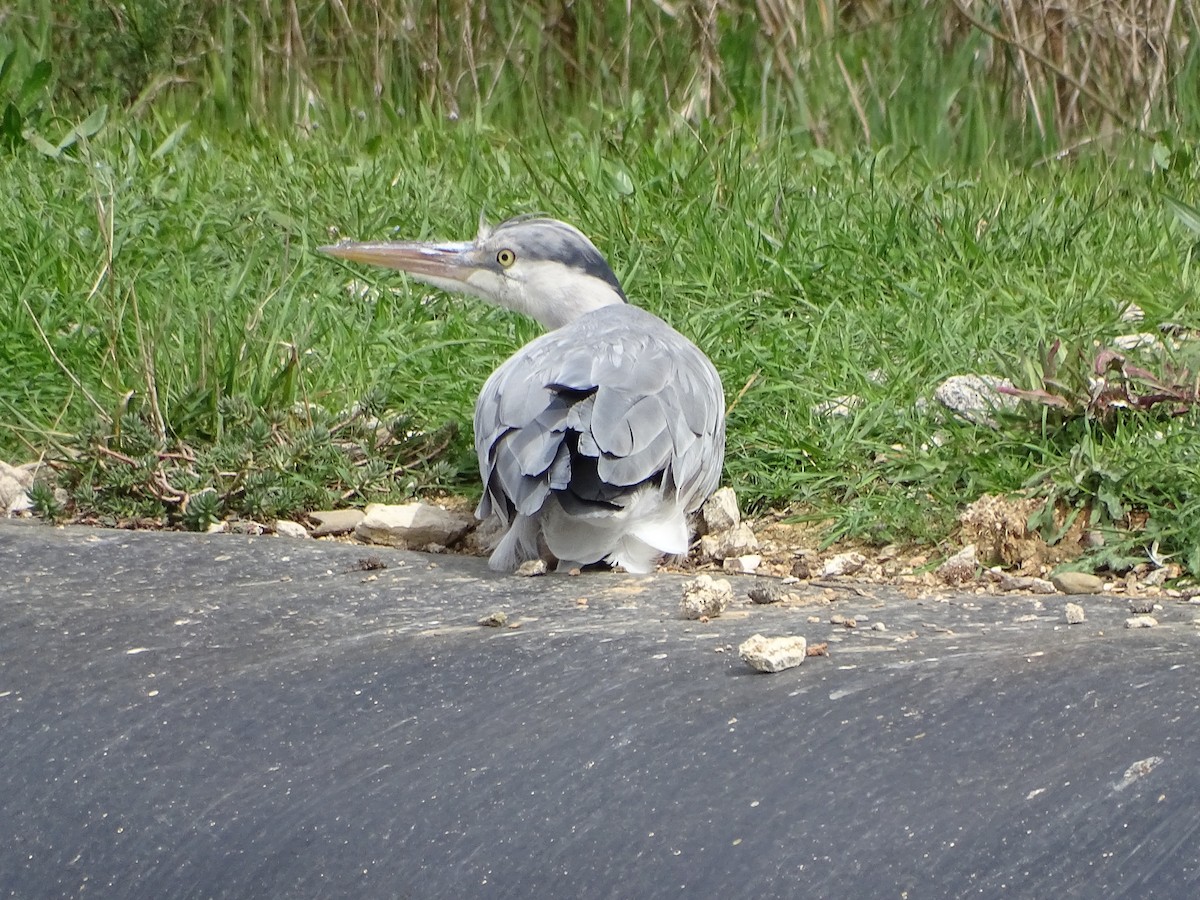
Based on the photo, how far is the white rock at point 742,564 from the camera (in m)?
3.31

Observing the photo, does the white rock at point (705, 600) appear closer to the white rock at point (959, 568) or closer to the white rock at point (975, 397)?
the white rock at point (959, 568)

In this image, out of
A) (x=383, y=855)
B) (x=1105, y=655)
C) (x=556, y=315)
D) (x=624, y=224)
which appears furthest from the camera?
(x=624, y=224)

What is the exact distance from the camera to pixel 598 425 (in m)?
3.13

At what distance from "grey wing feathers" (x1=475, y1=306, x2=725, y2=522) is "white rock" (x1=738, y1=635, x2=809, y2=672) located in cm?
80

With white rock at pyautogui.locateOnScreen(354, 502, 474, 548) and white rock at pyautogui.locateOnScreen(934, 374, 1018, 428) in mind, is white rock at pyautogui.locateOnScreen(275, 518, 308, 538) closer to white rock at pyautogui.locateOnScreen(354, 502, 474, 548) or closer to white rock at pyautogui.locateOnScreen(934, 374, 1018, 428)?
white rock at pyautogui.locateOnScreen(354, 502, 474, 548)

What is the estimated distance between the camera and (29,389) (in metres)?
4.24

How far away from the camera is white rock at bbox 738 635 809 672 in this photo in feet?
7.54

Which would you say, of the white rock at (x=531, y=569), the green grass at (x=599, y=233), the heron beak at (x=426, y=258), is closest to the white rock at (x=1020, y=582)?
the green grass at (x=599, y=233)

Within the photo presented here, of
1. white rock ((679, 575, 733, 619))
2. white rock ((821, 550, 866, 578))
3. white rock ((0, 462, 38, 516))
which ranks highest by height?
white rock ((679, 575, 733, 619))

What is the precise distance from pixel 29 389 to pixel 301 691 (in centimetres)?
220

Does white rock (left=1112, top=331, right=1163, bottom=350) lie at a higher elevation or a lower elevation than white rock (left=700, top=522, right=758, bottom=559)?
higher

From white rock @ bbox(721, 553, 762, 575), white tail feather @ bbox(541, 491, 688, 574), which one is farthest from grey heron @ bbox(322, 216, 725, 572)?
white rock @ bbox(721, 553, 762, 575)

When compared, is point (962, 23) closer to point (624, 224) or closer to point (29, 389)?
point (624, 224)

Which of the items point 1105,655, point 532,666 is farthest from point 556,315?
point 1105,655
